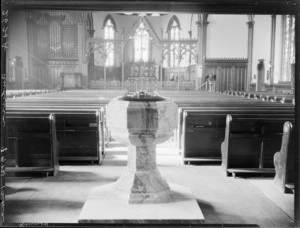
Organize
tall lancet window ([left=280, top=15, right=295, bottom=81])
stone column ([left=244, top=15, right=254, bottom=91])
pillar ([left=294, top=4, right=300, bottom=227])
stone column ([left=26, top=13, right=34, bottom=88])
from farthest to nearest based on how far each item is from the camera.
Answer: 1. stone column ([left=244, top=15, right=254, bottom=91])
2. stone column ([left=26, top=13, right=34, bottom=88])
3. tall lancet window ([left=280, top=15, right=295, bottom=81])
4. pillar ([left=294, top=4, right=300, bottom=227])

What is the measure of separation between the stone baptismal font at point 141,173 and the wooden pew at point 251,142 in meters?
1.40

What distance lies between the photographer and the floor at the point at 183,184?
10.9 ft

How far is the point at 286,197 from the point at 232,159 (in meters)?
1.07

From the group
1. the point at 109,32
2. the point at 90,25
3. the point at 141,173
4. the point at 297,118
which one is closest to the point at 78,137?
the point at 141,173

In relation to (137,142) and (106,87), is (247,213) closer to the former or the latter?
(137,142)

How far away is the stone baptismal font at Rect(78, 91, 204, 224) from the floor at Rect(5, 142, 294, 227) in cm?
22

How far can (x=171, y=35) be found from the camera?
74.3 feet

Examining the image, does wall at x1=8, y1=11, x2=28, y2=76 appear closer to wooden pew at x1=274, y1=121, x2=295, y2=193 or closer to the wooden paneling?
the wooden paneling

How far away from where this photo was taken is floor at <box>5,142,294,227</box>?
131 inches

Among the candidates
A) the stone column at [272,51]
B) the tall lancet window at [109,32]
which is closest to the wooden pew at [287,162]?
the stone column at [272,51]

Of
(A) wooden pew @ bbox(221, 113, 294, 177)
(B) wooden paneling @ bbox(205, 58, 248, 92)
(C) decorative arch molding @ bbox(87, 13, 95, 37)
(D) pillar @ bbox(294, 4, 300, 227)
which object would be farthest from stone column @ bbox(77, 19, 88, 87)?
(D) pillar @ bbox(294, 4, 300, 227)

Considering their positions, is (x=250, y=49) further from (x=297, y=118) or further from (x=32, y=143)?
(x=297, y=118)

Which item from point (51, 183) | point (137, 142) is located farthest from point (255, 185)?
point (51, 183)

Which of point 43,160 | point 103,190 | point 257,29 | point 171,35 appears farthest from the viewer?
point 171,35
